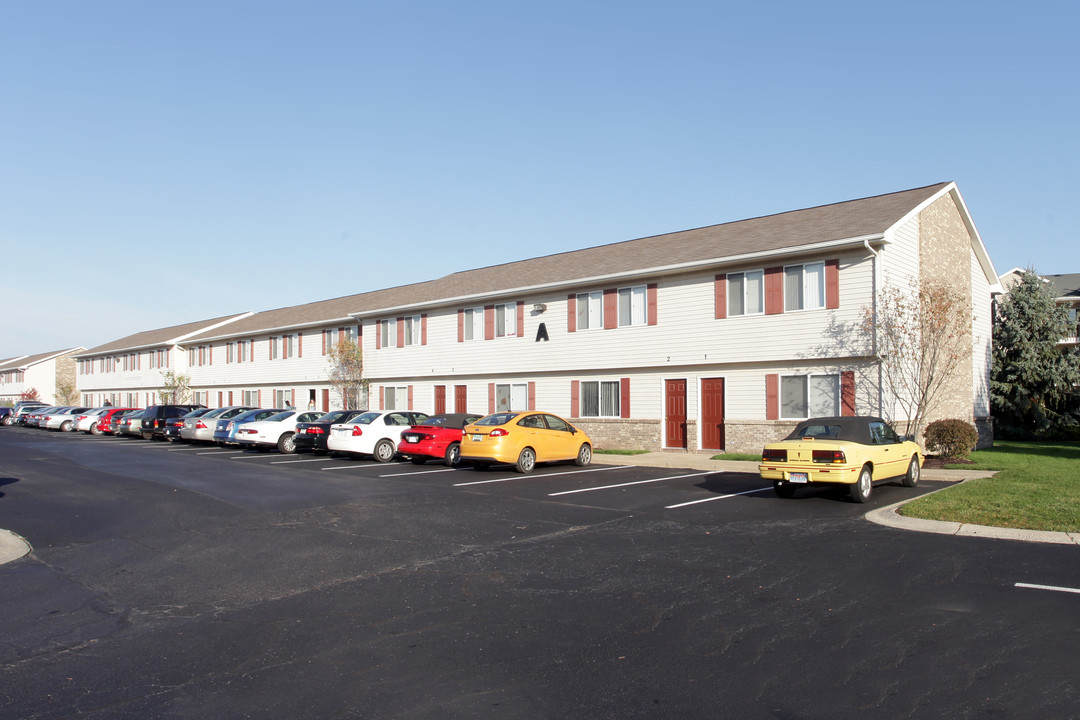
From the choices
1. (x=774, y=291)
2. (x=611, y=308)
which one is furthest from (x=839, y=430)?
(x=611, y=308)

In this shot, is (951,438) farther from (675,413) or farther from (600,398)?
(600,398)

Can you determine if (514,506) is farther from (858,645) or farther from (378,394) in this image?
(378,394)

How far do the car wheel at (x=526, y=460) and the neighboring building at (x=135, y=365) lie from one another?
43.1 m

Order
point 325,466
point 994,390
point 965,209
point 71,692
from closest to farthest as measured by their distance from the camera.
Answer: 1. point 71,692
2. point 325,466
3. point 965,209
4. point 994,390

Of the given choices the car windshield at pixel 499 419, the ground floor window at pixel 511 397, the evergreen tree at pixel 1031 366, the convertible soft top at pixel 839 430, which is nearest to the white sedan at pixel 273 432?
the ground floor window at pixel 511 397

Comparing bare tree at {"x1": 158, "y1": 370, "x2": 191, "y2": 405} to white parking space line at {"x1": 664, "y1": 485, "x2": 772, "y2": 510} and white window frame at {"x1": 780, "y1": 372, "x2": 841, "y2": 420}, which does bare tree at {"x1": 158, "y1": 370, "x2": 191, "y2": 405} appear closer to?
white window frame at {"x1": 780, "y1": 372, "x2": 841, "y2": 420}

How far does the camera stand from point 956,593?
743 centimetres

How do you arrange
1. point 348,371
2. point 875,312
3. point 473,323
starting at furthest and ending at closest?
point 348,371, point 473,323, point 875,312

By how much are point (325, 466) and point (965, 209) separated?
2173 cm

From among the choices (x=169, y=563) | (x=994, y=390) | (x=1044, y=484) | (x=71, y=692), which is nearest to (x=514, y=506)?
(x=169, y=563)

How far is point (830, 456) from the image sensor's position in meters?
13.1

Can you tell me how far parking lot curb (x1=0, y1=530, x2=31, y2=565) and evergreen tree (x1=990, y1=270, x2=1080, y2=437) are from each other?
1463 inches

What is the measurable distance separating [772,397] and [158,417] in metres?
27.7

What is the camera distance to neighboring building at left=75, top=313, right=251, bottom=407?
5631cm
